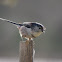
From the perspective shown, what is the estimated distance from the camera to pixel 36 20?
5.62 m

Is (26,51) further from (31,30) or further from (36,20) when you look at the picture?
(36,20)

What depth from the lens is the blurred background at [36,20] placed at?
5463 millimetres

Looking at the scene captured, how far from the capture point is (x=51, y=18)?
5.85 meters

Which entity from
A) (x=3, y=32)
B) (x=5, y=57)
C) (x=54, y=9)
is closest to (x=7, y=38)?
(x=3, y=32)

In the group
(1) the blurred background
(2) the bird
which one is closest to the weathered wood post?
(2) the bird

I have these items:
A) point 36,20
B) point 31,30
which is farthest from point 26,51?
point 36,20

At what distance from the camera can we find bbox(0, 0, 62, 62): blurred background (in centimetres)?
546

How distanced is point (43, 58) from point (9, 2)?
1529mm

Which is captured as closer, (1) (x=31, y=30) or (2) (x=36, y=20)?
(1) (x=31, y=30)

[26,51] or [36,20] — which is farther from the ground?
[36,20]

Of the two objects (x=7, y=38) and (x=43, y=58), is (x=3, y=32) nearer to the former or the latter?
(x=7, y=38)

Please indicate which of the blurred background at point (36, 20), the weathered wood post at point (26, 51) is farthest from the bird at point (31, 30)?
the blurred background at point (36, 20)

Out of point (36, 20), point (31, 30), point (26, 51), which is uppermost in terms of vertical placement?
point (36, 20)

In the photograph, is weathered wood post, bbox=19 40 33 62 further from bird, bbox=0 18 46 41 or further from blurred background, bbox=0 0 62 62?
blurred background, bbox=0 0 62 62
